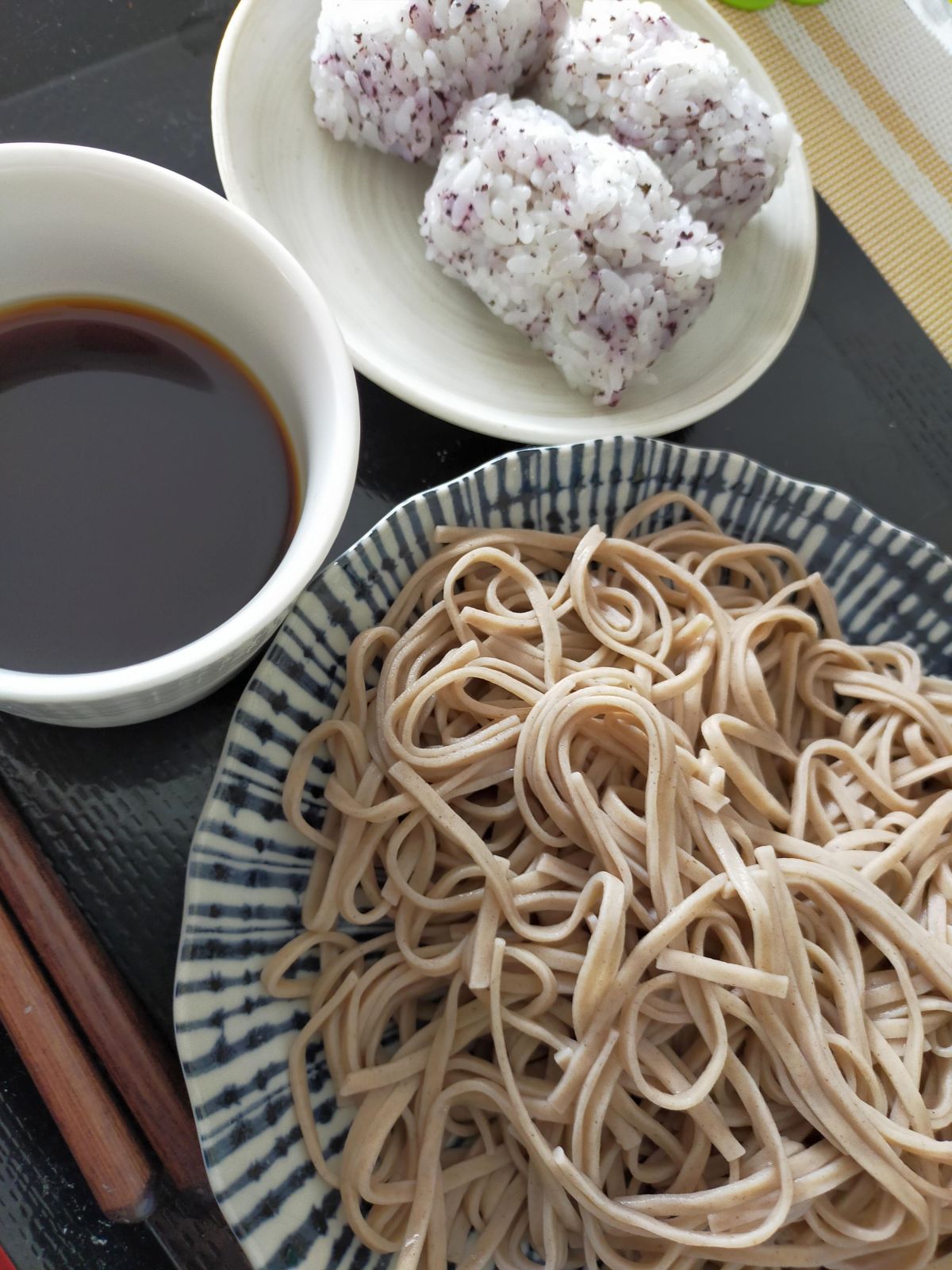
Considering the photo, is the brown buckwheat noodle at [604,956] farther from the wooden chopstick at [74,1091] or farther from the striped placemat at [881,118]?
the striped placemat at [881,118]

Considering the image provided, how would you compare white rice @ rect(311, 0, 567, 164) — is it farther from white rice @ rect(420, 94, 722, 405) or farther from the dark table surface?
the dark table surface

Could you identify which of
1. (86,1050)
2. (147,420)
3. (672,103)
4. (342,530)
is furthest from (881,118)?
(86,1050)

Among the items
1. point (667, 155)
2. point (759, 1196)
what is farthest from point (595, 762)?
point (667, 155)

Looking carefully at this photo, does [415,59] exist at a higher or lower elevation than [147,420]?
higher

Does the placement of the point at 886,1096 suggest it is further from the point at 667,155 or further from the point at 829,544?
the point at 667,155

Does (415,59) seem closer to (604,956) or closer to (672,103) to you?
(672,103)

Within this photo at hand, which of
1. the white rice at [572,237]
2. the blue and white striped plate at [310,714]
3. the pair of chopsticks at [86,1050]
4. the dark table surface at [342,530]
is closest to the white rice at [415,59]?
the white rice at [572,237]
